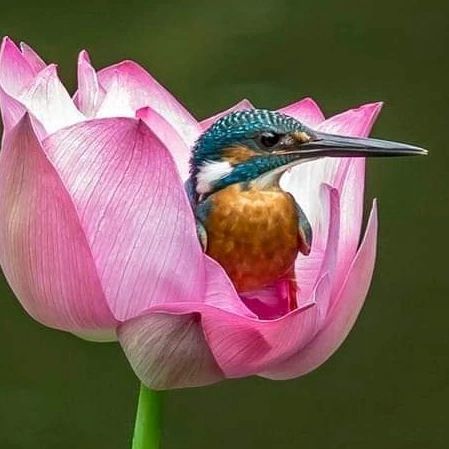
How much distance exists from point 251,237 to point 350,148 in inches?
1.9

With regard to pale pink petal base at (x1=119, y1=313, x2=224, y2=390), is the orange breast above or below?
above

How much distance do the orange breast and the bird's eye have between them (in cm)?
2

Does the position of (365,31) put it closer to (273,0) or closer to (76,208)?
(273,0)

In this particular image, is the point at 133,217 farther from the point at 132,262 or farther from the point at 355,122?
the point at 355,122

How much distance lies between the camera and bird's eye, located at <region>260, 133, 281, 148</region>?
0.58m

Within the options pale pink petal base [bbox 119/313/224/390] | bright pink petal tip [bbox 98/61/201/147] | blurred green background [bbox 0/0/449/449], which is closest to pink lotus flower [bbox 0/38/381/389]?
pale pink petal base [bbox 119/313/224/390]

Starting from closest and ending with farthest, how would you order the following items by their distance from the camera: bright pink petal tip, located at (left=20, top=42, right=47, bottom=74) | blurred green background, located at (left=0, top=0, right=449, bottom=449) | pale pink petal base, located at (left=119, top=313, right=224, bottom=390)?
pale pink petal base, located at (left=119, top=313, right=224, bottom=390) → bright pink petal tip, located at (left=20, top=42, right=47, bottom=74) → blurred green background, located at (left=0, top=0, right=449, bottom=449)

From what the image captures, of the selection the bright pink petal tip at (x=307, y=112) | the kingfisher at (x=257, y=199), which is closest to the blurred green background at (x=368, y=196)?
the bright pink petal tip at (x=307, y=112)

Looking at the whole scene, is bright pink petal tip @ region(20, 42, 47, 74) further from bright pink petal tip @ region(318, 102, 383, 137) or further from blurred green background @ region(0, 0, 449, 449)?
blurred green background @ region(0, 0, 449, 449)

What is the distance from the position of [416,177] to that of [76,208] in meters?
0.97

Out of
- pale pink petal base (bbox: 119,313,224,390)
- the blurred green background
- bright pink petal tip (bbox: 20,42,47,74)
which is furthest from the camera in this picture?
the blurred green background

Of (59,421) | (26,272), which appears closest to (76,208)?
(26,272)

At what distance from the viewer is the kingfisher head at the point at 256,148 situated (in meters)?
0.57

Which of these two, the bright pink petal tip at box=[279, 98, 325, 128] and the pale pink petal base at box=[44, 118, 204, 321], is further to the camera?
the bright pink petal tip at box=[279, 98, 325, 128]
